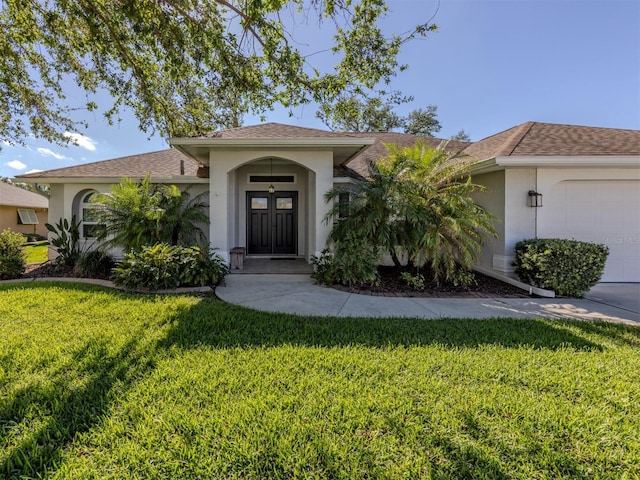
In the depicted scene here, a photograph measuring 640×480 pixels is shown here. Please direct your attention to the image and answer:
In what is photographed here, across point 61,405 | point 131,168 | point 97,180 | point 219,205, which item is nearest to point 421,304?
point 61,405

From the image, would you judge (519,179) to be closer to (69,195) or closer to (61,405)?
(61,405)

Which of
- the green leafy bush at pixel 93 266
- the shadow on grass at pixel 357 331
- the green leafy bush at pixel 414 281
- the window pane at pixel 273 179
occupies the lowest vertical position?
the shadow on grass at pixel 357 331

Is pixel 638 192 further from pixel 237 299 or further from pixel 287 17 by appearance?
pixel 237 299

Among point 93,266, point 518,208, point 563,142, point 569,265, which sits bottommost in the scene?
point 93,266

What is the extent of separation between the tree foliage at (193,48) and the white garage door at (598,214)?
16.2ft

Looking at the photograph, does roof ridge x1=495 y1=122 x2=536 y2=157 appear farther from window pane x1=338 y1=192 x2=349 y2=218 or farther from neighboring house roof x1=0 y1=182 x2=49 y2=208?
neighboring house roof x1=0 y1=182 x2=49 y2=208

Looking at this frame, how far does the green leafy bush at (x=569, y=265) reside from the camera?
19.8ft

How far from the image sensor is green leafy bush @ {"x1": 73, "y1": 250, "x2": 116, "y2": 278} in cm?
732

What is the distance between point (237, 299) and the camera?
5.56 m

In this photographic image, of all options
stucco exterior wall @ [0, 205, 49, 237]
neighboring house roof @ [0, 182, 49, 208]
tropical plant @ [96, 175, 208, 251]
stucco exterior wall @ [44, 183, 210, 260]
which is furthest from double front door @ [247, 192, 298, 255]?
Answer: neighboring house roof @ [0, 182, 49, 208]

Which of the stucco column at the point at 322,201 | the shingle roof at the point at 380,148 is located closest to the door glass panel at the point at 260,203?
the shingle roof at the point at 380,148

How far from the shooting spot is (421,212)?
20.7 ft

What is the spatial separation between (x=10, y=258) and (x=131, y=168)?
163 inches

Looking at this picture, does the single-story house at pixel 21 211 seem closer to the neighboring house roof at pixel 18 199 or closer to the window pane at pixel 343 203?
the neighboring house roof at pixel 18 199
